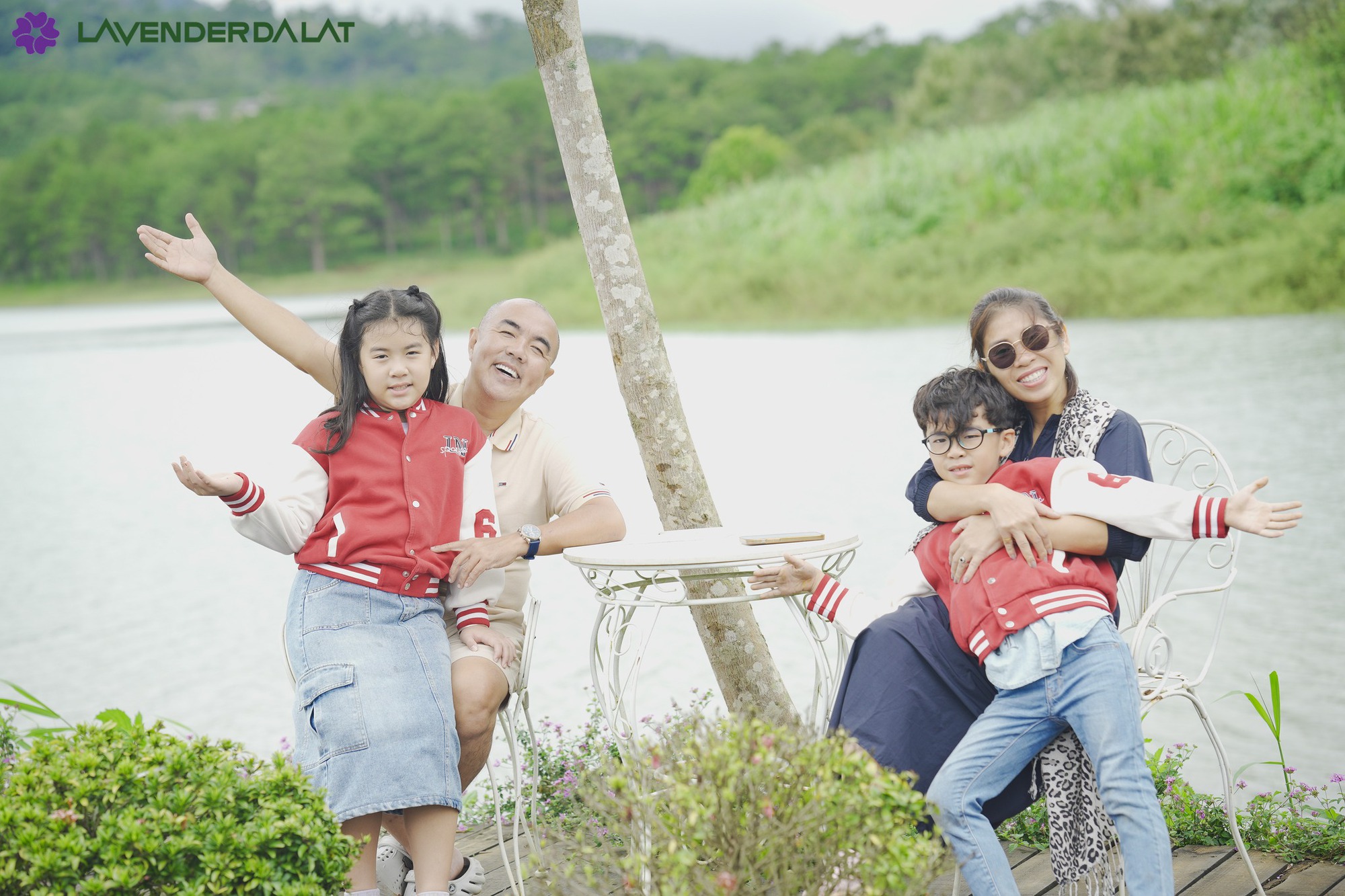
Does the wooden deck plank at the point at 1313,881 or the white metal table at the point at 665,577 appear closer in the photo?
the white metal table at the point at 665,577

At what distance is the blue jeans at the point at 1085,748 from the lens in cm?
202

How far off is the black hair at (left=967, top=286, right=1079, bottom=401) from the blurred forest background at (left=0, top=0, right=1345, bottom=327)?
14.1m

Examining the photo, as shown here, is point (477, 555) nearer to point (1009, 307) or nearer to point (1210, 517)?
point (1009, 307)

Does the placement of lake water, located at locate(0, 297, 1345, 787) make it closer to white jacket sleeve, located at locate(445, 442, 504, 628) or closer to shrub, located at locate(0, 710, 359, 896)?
white jacket sleeve, located at locate(445, 442, 504, 628)

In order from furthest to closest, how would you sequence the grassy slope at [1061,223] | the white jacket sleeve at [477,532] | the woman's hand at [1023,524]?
the grassy slope at [1061,223], the white jacket sleeve at [477,532], the woman's hand at [1023,524]

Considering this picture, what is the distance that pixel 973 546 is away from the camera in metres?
2.22

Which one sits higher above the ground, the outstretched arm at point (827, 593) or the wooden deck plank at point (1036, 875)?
the outstretched arm at point (827, 593)

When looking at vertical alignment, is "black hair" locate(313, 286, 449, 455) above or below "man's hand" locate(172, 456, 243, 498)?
above

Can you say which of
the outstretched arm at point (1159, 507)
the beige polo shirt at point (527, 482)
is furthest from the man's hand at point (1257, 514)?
the beige polo shirt at point (527, 482)

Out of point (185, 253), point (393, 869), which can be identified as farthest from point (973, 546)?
point (185, 253)

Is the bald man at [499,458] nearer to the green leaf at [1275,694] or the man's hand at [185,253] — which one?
the man's hand at [185,253]

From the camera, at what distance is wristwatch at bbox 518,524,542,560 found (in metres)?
2.53

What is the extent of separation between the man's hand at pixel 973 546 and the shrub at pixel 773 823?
710 mm

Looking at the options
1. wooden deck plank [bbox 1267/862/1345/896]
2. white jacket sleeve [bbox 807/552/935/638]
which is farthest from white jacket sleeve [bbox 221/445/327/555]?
wooden deck plank [bbox 1267/862/1345/896]
